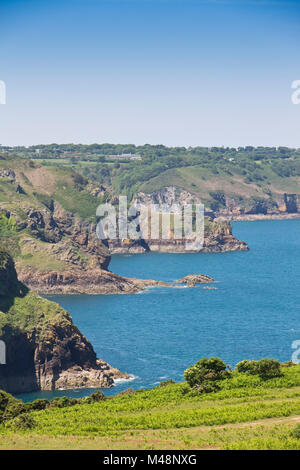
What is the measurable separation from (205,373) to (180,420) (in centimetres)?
1857

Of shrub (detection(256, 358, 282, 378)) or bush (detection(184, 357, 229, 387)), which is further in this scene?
bush (detection(184, 357, 229, 387))

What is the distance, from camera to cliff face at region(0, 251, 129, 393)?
10888cm

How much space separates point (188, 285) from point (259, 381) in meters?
118

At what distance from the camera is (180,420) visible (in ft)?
207

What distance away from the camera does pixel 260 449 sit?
47.8 metres

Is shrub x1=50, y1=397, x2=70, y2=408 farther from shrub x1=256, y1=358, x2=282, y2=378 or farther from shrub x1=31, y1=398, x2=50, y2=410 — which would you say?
shrub x1=256, y1=358, x2=282, y2=378

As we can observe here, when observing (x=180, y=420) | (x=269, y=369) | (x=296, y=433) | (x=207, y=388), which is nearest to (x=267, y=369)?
(x=269, y=369)

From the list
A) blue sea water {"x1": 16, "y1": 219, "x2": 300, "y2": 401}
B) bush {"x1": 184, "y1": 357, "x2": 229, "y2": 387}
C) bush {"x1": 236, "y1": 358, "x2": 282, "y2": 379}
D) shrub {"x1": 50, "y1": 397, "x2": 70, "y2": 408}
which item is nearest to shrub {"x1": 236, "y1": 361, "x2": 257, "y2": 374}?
bush {"x1": 236, "y1": 358, "x2": 282, "y2": 379}

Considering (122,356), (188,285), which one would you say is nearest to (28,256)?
(188,285)

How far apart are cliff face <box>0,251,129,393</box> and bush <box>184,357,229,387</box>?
98.0 feet

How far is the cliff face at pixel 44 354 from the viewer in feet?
357

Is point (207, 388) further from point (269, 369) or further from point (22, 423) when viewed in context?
point (22, 423)

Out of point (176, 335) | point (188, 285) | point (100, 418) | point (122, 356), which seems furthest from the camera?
point (188, 285)
